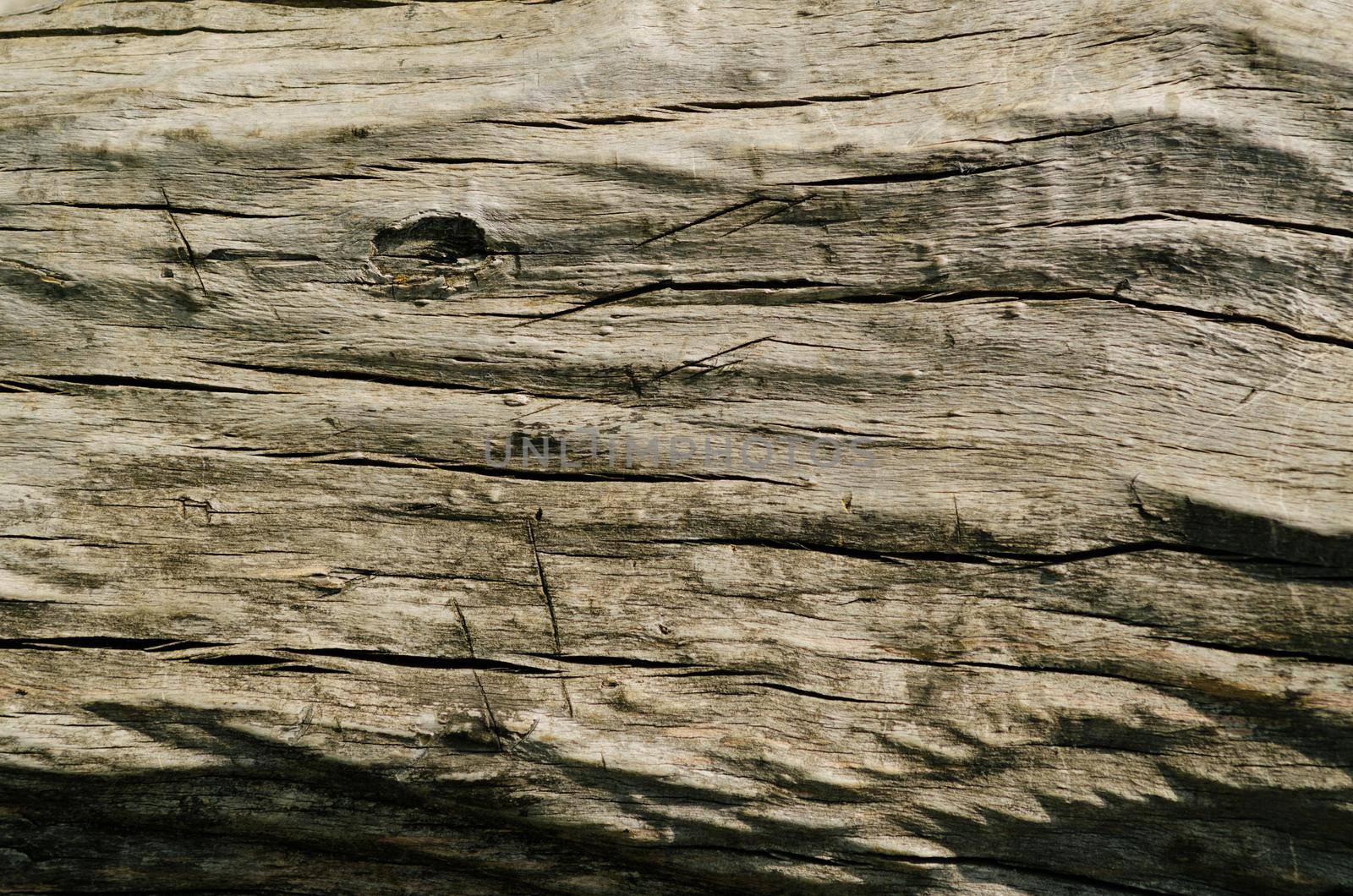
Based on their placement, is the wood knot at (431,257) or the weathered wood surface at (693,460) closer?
the weathered wood surface at (693,460)

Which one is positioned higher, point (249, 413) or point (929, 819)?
point (249, 413)

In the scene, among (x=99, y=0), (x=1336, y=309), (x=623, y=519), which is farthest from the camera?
(x=99, y=0)

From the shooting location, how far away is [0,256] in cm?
189

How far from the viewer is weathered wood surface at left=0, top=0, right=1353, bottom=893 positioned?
169cm

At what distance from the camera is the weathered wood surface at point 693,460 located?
66.6 inches

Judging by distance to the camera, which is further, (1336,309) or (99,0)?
(99,0)

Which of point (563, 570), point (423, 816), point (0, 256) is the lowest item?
point (423, 816)

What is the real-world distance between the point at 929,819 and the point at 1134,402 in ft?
3.08

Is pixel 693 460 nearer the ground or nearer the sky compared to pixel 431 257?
nearer the ground

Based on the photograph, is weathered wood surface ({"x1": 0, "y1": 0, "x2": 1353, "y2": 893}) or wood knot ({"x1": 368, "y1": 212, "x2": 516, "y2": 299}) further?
wood knot ({"x1": 368, "y1": 212, "x2": 516, "y2": 299})

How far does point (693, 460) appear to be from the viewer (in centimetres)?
181

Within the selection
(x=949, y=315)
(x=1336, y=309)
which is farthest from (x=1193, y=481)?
(x=949, y=315)

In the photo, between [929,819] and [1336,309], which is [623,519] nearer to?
[929,819]

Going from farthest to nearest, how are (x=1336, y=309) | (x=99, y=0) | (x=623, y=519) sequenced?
(x=99, y=0) → (x=623, y=519) → (x=1336, y=309)
